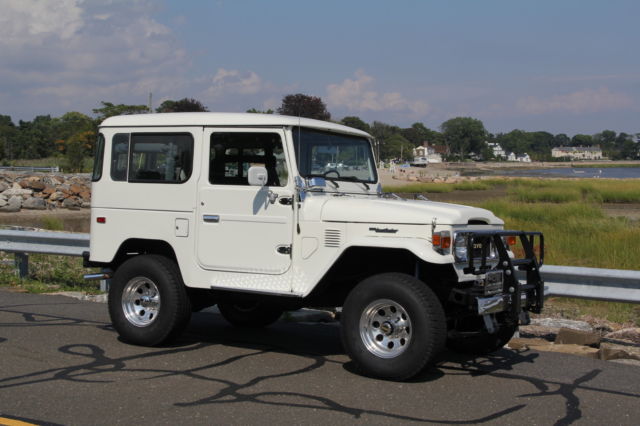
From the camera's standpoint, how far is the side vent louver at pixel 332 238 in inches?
266

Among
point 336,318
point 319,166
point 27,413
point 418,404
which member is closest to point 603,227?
point 336,318

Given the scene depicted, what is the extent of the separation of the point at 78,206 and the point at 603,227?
83.0ft

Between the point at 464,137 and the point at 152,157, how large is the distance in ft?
605

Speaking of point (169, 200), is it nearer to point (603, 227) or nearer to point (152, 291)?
point (152, 291)

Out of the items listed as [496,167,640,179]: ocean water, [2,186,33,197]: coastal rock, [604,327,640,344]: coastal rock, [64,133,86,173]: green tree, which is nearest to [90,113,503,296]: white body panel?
[604,327,640,344]: coastal rock

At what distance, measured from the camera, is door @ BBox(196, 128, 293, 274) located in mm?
7082

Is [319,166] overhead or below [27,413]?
overhead

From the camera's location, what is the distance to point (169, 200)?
764cm

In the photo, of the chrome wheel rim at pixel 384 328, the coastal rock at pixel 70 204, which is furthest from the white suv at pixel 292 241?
the coastal rock at pixel 70 204

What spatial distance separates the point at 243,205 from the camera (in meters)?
7.27

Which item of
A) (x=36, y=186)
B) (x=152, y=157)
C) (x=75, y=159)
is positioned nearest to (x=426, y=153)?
(x=75, y=159)

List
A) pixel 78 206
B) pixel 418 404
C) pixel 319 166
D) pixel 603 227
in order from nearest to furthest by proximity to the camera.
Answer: pixel 418 404 → pixel 319 166 → pixel 603 227 → pixel 78 206

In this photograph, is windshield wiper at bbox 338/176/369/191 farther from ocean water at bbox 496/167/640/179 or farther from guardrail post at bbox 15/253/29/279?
ocean water at bbox 496/167/640/179

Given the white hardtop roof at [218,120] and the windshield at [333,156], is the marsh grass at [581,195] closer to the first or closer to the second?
the windshield at [333,156]
